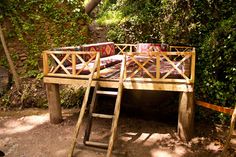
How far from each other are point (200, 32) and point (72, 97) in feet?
16.0

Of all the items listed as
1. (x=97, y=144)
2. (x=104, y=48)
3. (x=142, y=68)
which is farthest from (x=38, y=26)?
(x=97, y=144)

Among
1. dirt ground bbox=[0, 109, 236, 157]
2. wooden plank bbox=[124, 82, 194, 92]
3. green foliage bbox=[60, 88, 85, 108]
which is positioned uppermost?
wooden plank bbox=[124, 82, 194, 92]

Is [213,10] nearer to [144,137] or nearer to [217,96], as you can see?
[217,96]

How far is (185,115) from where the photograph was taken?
6.35 metres

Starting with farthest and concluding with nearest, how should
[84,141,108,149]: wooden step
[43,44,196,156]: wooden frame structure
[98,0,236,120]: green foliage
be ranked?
[98,0,236,120]: green foliage → [43,44,196,156]: wooden frame structure → [84,141,108,149]: wooden step

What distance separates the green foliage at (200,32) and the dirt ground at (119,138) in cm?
118

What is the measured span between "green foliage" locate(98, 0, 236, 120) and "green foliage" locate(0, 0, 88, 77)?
5.70 ft

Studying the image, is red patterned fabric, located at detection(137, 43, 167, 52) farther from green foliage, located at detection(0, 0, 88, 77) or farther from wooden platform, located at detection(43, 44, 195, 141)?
green foliage, located at detection(0, 0, 88, 77)

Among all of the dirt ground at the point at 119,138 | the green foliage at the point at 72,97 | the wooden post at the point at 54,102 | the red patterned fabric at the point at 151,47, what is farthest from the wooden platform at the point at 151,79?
the red patterned fabric at the point at 151,47

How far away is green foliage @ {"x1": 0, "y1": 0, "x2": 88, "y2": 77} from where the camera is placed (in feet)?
35.1

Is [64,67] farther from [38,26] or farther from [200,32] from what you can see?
[38,26]

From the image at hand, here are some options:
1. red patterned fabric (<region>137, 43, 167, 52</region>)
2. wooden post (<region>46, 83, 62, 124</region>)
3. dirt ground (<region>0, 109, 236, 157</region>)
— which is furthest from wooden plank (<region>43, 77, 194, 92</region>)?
red patterned fabric (<region>137, 43, 167, 52</region>)

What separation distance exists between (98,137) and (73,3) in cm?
676

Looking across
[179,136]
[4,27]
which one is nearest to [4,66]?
[4,27]
